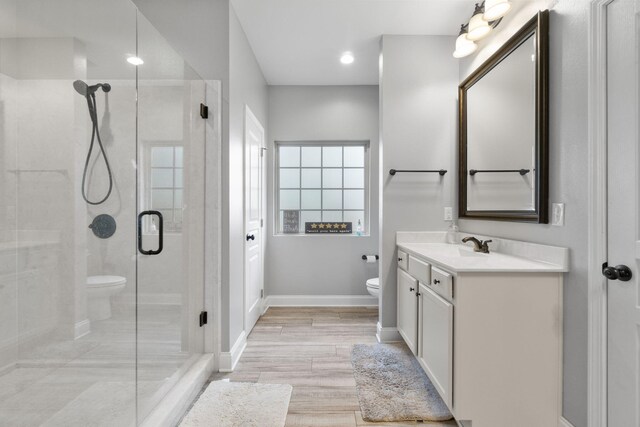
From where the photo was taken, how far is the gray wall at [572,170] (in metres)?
1.49

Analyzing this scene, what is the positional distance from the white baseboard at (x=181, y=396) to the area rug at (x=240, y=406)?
2.1 inches

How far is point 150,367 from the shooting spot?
1795 mm

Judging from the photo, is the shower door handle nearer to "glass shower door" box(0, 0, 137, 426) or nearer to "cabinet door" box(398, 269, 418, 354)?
"glass shower door" box(0, 0, 137, 426)

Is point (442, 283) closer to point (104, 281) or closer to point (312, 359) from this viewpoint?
point (312, 359)

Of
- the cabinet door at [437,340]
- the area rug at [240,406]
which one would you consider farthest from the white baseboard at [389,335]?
the area rug at [240,406]

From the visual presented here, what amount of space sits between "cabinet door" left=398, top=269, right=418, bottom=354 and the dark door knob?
41.9 inches

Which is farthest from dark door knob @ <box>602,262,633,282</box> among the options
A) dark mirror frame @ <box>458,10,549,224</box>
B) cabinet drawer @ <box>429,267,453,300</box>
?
cabinet drawer @ <box>429,267,453,300</box>

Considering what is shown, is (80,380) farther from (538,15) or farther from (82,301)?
(538,15)

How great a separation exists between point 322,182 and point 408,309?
Result: 2052mm

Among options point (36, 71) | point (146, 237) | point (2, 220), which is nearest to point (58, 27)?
point (36, 71)

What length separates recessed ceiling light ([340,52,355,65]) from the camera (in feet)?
10.4

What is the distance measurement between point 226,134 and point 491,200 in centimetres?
198

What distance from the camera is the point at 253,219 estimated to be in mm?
3201

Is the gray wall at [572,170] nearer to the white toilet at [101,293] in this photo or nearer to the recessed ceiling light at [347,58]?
the recessed ceiling light at [347,58]
